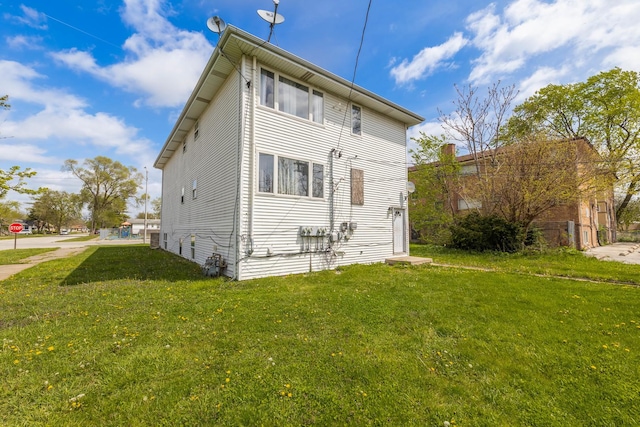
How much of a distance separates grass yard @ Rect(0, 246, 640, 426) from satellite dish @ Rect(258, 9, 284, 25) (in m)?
7.50

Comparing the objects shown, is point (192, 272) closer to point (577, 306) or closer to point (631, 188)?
point (577, 306)

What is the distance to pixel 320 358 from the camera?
119 inches

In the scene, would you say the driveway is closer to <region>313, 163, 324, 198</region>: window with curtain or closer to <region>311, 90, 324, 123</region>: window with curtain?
<region>313, 163, 324, 198</region>: window with curtain

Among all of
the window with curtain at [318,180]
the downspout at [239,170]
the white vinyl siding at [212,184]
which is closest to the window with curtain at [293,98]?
the downspout at [239,170]

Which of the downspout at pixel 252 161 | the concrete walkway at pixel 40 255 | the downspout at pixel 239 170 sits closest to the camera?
the downspout at pixel 239 170

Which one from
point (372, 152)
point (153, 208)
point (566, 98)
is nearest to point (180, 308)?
point (372, 152)

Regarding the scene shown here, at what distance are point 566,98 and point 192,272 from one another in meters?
29.0

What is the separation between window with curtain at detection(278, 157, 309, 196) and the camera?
7828mm

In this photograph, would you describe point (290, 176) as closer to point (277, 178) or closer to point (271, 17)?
point (277, 178)

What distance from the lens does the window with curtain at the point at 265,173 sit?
7.40 metres

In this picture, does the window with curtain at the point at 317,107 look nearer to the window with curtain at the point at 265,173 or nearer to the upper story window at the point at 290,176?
the upper story window at the point at 290,176

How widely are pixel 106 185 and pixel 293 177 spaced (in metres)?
49.1

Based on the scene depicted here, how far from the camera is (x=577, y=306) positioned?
478 centimetres

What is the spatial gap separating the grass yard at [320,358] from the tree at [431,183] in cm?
1556
